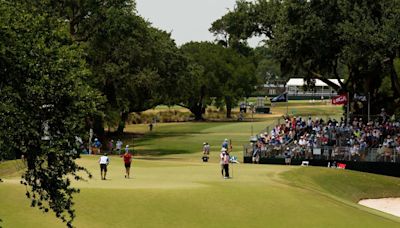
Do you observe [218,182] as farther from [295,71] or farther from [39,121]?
[295,71]

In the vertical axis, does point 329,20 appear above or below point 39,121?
above

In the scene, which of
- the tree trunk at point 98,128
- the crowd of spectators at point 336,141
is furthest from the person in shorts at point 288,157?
the tree trunk at point 98,128

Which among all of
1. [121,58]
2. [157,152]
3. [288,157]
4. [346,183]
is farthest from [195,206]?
[157,152]

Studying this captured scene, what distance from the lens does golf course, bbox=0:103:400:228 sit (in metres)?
24.4

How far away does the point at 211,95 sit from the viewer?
109 meters

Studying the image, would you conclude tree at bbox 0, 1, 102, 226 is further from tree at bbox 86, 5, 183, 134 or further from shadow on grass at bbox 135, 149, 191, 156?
shadow on grass at bbox 135, 149, 191, 156

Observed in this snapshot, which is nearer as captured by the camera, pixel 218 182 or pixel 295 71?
pixel 218 182

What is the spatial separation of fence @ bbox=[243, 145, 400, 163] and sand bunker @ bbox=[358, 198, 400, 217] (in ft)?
17.8

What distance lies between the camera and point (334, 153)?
4434 cm

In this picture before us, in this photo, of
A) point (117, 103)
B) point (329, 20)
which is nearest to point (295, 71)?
point (329, 20)

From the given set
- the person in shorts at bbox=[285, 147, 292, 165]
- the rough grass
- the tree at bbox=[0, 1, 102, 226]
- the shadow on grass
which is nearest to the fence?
the person in shorts at bbox=[285, 147, 292, 165]

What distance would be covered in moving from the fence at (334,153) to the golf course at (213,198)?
2.23 meters

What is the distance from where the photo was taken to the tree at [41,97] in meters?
16.3

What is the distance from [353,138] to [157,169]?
44.6 feet
